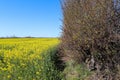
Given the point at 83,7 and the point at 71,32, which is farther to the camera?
the point at 71,32

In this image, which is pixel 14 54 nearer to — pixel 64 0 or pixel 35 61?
pixel 35 61

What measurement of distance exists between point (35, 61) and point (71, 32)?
2.92m

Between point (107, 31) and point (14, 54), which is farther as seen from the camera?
point (14, 54)

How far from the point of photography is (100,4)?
813 cm

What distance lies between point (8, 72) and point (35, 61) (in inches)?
47.2

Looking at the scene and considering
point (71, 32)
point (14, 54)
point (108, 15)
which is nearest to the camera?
point (108, 15)

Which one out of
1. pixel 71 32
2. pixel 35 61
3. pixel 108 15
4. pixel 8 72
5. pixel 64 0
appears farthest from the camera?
pixel 35 61

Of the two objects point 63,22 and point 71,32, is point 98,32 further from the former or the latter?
point 63,22

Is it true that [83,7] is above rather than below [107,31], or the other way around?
above

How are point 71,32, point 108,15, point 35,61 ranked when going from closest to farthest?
point 108,15 → point 71,32 → point 35,61

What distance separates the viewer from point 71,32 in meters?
9.35

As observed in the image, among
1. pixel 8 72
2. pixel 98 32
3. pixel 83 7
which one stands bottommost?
pixel 8 72

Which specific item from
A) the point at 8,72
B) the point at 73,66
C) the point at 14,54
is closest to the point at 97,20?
the point at 73,66

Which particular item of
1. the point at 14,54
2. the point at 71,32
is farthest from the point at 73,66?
the point at 14,54
